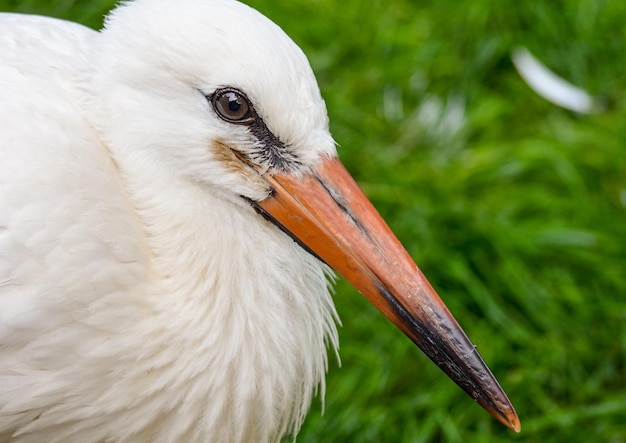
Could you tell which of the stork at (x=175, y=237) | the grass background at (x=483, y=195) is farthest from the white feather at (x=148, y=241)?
the grass background at (x=483, y=195)

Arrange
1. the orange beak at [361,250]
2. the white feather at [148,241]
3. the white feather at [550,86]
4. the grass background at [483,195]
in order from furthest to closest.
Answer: the white feather at [550,86]
the grass background at [483,195]
the orange beak at [361,250]
the white feather at [148,241]

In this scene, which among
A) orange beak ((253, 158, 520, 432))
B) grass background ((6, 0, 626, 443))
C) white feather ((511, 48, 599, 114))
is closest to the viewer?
orange beak ((253, 158, 520, 432))

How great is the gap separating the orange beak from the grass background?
0.95 m

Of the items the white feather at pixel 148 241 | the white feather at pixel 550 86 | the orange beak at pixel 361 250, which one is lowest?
the white feather at pixel 148 241

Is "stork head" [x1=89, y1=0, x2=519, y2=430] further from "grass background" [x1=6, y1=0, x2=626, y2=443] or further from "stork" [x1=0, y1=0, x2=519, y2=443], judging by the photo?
"grass background" [x1=6, y1=0, x2=626, y2=443]

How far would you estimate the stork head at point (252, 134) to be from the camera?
5.68 feet

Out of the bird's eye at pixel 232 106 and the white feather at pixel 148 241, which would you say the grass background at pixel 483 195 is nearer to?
the white feather at pixel 148 241

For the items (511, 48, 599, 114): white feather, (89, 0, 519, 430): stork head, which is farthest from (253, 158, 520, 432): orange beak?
(511, 48, 599, 114): white feather

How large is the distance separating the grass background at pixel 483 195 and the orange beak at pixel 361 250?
3.11ft

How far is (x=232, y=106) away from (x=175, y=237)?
0.28m

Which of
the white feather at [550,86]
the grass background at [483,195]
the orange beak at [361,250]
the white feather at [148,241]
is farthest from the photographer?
the white feather at [550,86]

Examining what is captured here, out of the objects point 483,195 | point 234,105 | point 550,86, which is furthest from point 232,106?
point 550,86

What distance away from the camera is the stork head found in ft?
5.68

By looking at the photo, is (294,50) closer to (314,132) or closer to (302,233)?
(314,132)
